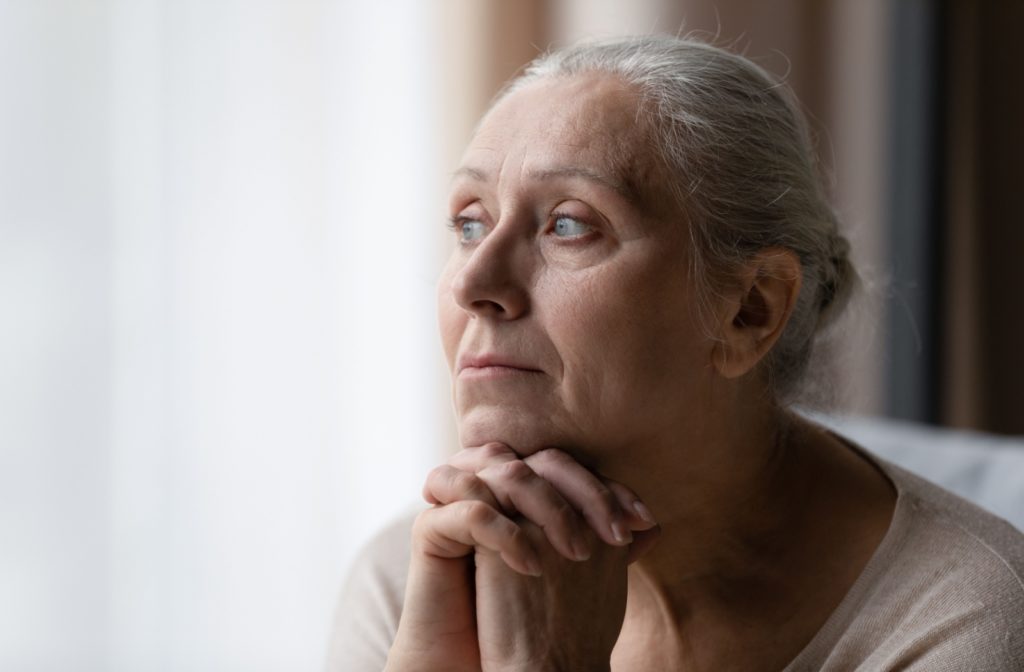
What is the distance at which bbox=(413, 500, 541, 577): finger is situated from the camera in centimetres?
125

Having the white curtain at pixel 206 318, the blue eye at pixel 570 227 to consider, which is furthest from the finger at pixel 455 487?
the white curtain at pixel 206 318

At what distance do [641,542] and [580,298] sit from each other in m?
0.27

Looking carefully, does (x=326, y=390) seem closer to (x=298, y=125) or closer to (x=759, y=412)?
(x=298, y=125)

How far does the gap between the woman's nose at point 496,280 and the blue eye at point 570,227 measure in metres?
0.04

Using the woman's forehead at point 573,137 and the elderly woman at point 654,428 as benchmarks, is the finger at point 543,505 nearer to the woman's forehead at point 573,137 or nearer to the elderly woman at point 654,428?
the elderly woman at point 654,428

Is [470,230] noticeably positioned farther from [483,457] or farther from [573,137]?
[483,457]

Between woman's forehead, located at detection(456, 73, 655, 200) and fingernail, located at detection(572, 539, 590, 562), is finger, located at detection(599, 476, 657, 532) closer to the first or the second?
fingernail, located at detection(572, 539, 590, 562)

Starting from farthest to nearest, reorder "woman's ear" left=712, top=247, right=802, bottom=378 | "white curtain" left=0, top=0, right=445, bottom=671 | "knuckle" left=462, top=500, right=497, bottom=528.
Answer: "white curtain" left=0, top=0, right=445, bottom=671 → "woman's ear" left=712, top=247, right=802, bottom=378 → "knuckle" left=462, top=500, right=497, bottom=528

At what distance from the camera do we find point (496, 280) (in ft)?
4.30

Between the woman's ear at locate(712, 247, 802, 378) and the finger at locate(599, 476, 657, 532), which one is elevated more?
the woman's ear at locate(712, 247, 802, 378)

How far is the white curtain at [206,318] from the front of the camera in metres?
2.34

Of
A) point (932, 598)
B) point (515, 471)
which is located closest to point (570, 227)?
point (515, 471)

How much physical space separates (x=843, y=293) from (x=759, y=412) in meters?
0.21

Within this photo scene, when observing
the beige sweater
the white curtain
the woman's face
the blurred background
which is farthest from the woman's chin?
the white curtain
